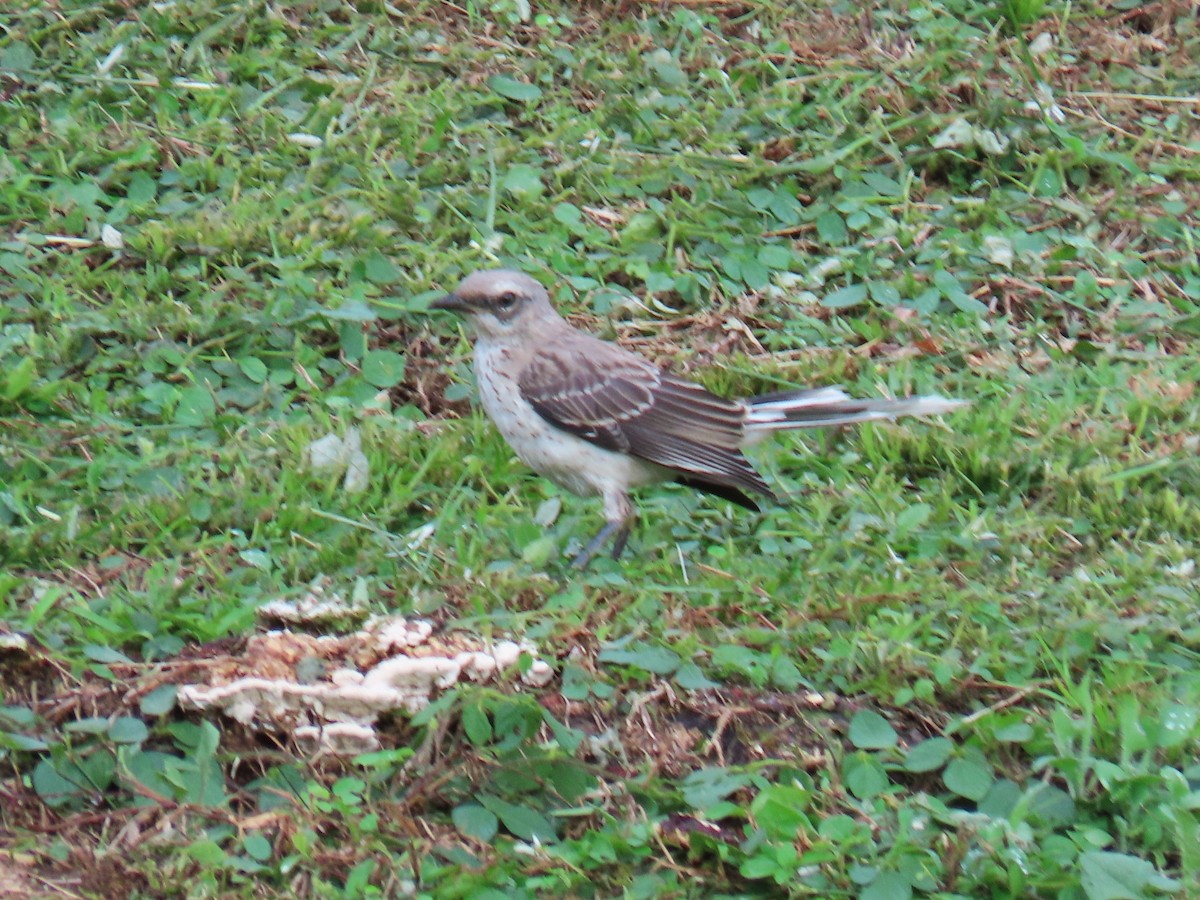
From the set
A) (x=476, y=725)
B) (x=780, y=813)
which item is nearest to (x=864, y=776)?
(x=780, y=813)

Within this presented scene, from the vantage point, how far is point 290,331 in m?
8.27

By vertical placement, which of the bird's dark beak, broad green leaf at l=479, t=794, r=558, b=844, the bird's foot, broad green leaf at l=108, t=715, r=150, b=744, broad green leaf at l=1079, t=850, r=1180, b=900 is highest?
→ the bird's dark beak

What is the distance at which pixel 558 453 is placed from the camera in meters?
7.09

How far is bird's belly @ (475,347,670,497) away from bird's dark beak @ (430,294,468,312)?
0.35 meters

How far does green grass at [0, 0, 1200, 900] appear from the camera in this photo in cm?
509

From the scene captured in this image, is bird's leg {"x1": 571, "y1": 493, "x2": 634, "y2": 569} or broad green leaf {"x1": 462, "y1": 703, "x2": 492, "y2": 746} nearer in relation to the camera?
broad green leaf {"x1": 462, "y1": 703, "x2": 492, "y2": 746}

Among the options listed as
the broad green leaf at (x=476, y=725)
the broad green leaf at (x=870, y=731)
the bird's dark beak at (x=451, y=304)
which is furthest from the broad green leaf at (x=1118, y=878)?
the bird's dark beak at (x=451, y=304)

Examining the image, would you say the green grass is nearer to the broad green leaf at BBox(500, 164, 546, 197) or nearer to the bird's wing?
the broad green leaf at BBox(500, 164, 546, 197)

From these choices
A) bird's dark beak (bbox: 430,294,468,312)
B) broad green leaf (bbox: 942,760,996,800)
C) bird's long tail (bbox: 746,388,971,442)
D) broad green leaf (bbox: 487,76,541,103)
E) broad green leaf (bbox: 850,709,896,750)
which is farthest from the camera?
broad green leaf (bbox: 487,76,541,103)

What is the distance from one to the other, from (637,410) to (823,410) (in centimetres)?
79

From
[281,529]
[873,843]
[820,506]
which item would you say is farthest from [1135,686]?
[281,529]

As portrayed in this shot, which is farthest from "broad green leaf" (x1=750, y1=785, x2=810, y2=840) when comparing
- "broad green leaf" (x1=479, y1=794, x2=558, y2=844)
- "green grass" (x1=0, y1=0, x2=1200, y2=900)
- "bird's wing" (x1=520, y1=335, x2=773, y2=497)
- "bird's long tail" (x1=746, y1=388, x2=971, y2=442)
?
"bird's long tail" (x1=746, y1=388, x2=971, y2=442)

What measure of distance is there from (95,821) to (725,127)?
6.15 metres

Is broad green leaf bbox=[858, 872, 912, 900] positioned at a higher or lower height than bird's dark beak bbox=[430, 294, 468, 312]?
lower
